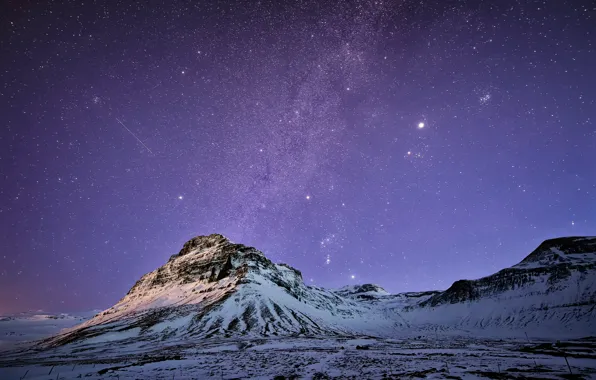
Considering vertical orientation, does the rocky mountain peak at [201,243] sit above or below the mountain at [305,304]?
above

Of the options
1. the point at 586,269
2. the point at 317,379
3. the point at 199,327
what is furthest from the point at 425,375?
the point at 586,269

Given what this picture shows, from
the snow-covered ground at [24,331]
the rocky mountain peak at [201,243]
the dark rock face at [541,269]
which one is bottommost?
the snow-covered ground at [24,331]

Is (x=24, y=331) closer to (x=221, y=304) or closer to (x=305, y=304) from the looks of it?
(x=221, y=304)

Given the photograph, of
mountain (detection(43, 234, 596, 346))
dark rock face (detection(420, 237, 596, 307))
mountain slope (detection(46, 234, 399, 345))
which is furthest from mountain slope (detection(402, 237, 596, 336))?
mountain slope (detection(46, 234, 399, 345))

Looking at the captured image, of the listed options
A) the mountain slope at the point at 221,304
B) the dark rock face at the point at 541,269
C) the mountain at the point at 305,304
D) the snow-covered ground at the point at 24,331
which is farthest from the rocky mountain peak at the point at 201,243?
the dark rock face at the point at 541,269

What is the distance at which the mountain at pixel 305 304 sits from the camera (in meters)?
87.8

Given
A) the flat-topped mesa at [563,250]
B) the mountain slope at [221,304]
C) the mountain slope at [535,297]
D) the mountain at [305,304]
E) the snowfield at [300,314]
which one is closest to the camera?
the snowfield at [300,314]

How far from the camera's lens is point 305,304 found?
5197 inches

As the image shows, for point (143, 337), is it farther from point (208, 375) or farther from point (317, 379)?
point (317, 379)

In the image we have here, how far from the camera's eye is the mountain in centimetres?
8775

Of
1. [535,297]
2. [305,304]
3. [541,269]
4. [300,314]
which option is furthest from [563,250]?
[300,314]

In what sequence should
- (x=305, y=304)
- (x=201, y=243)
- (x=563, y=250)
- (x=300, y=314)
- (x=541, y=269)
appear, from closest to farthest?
1. (x=300, y=314)
2. (x=541, y=269)
3. (x=563, y=250)
4. (x=305, y=304)
5. (x=201, y=243)

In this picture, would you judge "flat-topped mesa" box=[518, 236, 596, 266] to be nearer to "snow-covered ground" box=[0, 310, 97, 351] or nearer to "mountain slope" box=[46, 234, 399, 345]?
"mountain slope" box=[46, 234, 399, 345]

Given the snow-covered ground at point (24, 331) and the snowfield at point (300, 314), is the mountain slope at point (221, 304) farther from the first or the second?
the snow-covered ground at point (24, 331)
